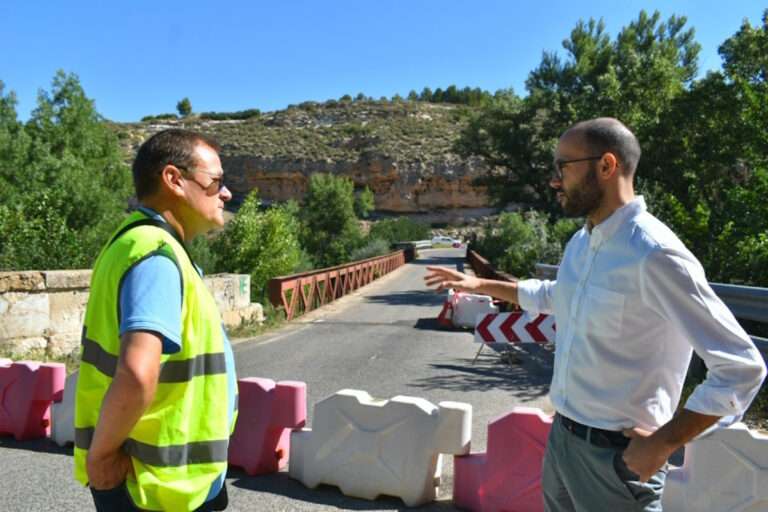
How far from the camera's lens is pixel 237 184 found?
303ft

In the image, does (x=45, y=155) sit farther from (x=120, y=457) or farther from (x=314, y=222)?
(x=120, y=457)

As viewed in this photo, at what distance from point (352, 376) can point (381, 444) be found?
3.99 meters

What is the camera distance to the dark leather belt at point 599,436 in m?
2.04

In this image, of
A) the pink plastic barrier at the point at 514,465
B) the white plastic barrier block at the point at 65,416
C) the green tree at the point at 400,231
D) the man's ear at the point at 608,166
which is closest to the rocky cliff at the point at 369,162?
the green tree at the point at 400,231

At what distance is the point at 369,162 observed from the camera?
90875mm

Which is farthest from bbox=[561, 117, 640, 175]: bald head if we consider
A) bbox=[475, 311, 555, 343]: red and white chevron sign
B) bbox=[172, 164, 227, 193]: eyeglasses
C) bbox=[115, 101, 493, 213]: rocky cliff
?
bbox=[115, 101, 493, 213]: rocky cliff

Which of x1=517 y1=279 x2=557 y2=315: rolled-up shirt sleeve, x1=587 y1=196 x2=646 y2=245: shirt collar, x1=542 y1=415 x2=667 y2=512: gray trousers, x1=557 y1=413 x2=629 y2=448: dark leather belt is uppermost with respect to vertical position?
x1=587 y1=196 x2=646 y2=245: shirt collar

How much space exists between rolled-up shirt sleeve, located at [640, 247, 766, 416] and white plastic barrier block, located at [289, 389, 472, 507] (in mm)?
2219

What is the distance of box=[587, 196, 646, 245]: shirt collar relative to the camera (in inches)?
81.9

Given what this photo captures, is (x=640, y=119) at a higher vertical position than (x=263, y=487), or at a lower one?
higher

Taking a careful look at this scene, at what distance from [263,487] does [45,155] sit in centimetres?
3313

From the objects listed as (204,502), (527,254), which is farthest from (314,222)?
(204,502)

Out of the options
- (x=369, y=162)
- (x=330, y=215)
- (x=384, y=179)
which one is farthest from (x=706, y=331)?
(x=369, y=162)

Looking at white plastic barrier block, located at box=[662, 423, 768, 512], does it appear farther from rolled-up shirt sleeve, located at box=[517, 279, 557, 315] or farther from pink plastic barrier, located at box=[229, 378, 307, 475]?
pink plastic barrier, located at box=[229, 378, 307, 475]
